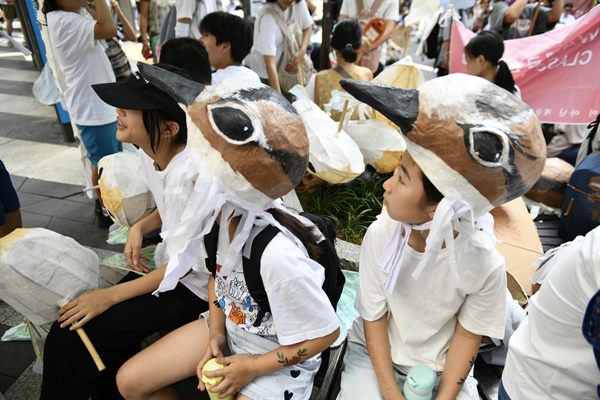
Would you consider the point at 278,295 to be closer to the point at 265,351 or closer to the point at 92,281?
the point at 265,351

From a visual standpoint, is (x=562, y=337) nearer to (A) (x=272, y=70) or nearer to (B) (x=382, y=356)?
(B) (x=382, y=356)

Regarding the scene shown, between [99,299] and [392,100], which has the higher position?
[392,100]

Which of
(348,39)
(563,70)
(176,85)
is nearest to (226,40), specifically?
(348,39)

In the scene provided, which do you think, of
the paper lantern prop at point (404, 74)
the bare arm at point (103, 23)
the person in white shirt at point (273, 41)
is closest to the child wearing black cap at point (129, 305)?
the bare arm at point (103, 23)

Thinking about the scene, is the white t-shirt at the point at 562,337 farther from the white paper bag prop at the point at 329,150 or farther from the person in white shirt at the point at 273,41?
the person in white shirt at the point at 273,41

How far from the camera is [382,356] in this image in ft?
5.12

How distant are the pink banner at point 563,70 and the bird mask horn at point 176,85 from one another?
12.1 ft

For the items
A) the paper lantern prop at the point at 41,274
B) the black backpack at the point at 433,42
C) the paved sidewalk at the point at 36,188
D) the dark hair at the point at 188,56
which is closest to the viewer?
the paper lantern prop at the point at 41,274

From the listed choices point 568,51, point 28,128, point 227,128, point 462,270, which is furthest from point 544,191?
point 28,128

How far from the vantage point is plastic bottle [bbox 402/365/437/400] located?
144 centimetres

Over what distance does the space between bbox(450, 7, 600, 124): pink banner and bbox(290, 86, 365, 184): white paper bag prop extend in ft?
7.23

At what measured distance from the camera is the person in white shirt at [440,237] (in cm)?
114

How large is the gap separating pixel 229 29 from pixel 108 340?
2.28 meters

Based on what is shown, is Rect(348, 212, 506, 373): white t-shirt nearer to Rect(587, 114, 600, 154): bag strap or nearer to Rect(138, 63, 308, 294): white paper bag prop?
Rect(138, 63, 308, 294): white paper bag prop
